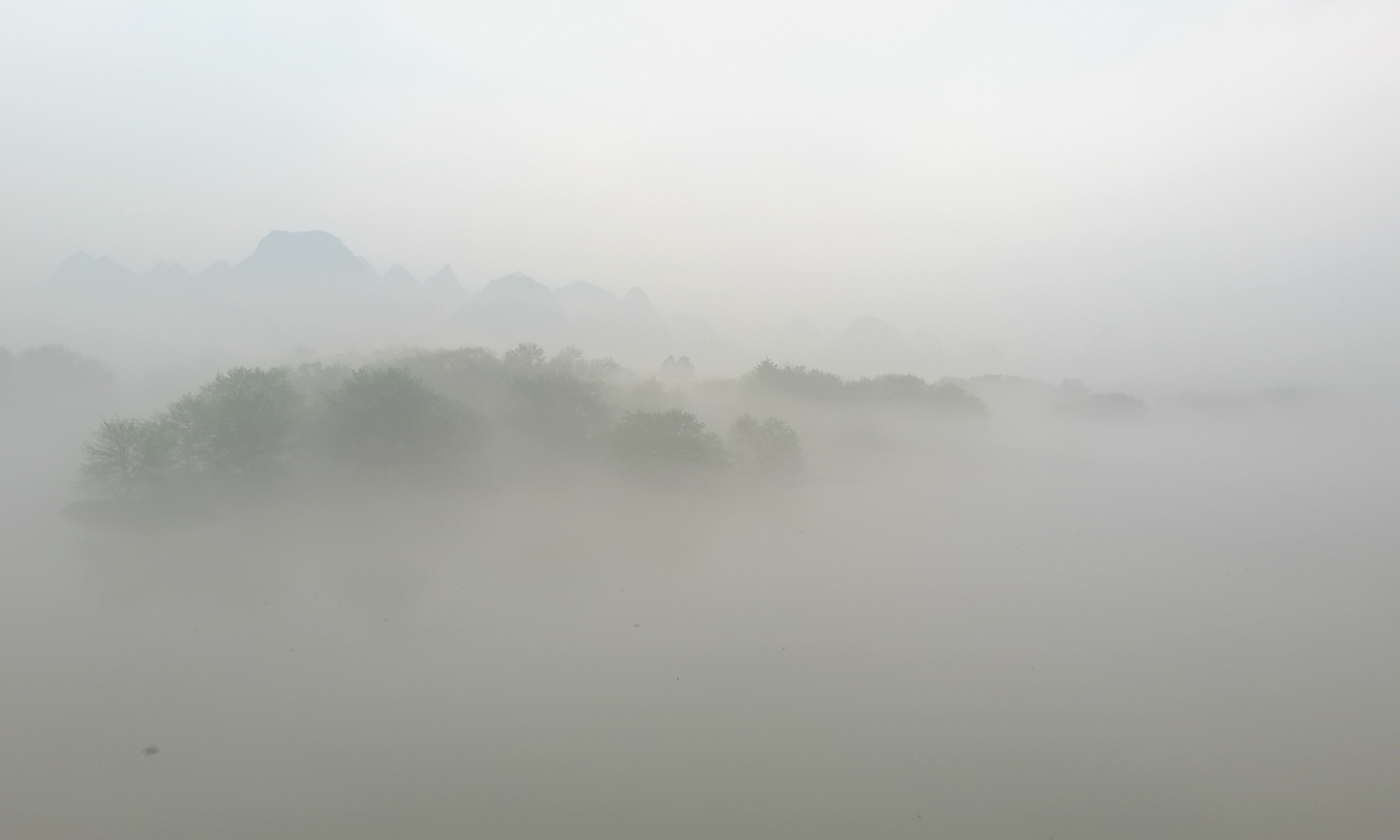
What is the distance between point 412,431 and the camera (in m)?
18.2

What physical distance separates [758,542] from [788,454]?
698cm

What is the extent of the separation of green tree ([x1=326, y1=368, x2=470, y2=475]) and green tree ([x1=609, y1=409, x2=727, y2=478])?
18.2 feet

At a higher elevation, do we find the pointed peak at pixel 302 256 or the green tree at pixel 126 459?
the pointed peak at pixel 302 256

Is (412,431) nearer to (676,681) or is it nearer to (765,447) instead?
(765,447)

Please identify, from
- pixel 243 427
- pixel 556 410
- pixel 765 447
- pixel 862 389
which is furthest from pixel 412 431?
pixel 862 389

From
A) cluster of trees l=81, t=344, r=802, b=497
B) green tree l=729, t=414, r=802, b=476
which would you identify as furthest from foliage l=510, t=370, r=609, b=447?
green tree l=729, t=414, r=802, b=476

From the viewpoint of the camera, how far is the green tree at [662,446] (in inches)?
800

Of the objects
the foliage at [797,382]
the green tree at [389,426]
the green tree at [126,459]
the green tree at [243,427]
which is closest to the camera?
the green tree at [126,459]

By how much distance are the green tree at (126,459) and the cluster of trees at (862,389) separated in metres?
21.9

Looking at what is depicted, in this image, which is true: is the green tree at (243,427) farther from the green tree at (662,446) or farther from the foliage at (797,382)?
the foliage at (797,382)

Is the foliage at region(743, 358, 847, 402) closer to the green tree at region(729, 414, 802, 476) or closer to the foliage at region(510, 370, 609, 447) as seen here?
the green tree at region(729, 414, 802, 476)

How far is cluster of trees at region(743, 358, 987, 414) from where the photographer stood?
3000 centimetres

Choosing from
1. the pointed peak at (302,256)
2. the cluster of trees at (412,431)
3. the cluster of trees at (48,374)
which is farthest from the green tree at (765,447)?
the pointed peak at (302,256)

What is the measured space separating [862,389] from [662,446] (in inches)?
668
